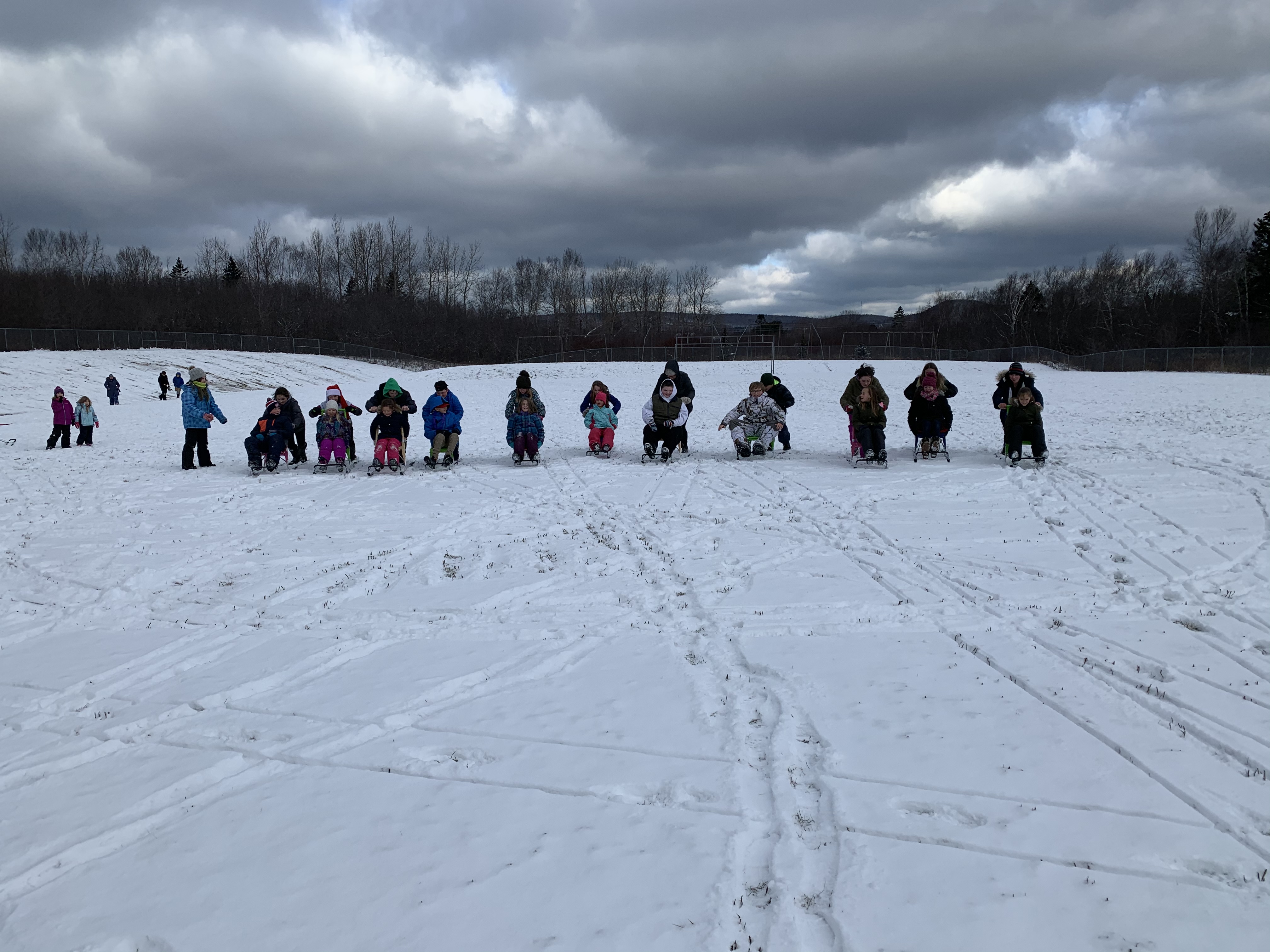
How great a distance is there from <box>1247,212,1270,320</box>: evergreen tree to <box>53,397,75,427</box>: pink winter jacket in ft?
223

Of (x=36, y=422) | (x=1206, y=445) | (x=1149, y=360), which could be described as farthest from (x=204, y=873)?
(x=1149, y=360)

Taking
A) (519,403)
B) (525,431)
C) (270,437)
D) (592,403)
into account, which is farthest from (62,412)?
(592,403)

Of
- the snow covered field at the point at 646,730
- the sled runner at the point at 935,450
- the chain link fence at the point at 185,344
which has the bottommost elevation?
the snow covered field at the point at 646,730

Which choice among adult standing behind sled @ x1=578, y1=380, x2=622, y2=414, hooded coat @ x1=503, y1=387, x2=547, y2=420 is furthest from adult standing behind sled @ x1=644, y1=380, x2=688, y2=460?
hooded coat @ x1=503, y1=387, x2=547, y2=420

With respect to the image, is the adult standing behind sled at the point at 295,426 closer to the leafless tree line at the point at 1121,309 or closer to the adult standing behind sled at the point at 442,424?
the adult standing behind sled at the point at 442,424

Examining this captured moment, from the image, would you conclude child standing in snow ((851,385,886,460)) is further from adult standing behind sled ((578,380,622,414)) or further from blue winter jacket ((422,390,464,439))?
blue winter jacket ((422,390,464,439))

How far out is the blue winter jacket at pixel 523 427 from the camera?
1418cm

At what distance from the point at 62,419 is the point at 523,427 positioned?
1211cm

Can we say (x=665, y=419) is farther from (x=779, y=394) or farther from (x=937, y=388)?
(x=937, y=388)

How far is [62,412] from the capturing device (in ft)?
61.5

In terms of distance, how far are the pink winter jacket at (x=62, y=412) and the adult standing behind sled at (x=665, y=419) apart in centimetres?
1377

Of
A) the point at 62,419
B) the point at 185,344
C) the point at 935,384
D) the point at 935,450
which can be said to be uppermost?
the point at 185,344

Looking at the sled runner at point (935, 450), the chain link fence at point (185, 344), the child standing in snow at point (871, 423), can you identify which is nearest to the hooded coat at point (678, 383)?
the child standing in snow at point (871, 423)

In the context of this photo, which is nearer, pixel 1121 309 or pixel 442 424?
pixel 442 424
